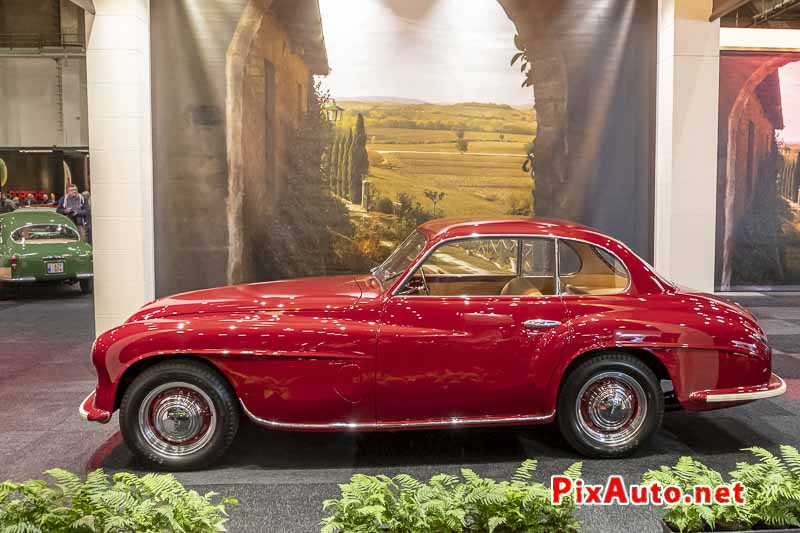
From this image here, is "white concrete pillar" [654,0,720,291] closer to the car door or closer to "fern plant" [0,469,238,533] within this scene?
the car door

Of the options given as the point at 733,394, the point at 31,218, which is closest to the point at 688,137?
the point at 733,394

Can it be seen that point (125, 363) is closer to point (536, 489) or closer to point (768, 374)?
point (536, 489)

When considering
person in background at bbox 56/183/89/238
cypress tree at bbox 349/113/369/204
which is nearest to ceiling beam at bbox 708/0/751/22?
cypress tree at bbox 349/113/369/204

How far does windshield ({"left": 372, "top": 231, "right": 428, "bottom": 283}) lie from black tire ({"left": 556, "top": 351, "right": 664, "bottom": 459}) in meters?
1.15

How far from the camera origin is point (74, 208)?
13.6m

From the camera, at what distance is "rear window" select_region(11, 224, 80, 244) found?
11438 mm

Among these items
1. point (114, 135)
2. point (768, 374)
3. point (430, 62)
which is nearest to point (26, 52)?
point (114, 135)

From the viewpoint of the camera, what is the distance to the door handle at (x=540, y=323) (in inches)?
163

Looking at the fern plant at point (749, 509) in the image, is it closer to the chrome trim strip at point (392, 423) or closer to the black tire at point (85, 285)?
the chrome trim strip at point (392, 423)

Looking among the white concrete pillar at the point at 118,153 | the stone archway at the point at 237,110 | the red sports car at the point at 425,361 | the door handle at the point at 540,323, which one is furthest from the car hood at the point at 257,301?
the stone archway at the point at 237,110

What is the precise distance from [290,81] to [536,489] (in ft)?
21.5

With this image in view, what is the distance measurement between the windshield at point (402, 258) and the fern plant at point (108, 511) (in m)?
2.02

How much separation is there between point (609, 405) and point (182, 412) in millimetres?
2441

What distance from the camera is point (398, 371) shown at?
4039 mm
